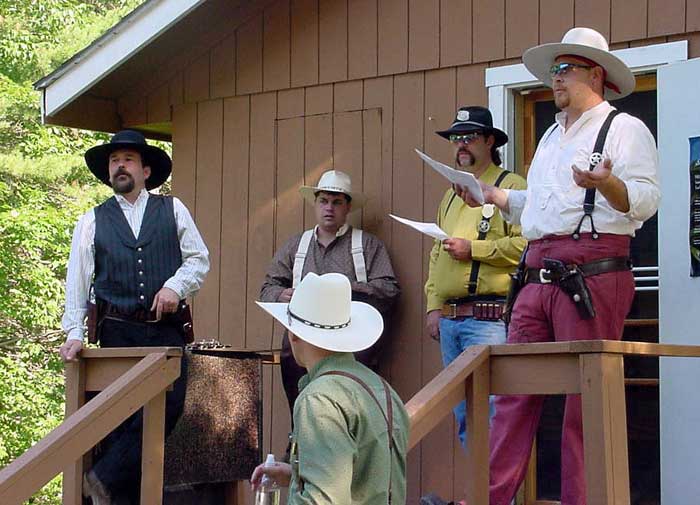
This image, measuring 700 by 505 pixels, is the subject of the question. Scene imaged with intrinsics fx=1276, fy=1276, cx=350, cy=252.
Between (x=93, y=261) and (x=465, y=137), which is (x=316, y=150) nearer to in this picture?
(x=465, y=137)

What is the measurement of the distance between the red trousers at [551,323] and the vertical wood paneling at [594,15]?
5.91 feet

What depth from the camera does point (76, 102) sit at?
8.05 metres

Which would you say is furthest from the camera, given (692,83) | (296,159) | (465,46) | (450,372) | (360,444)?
(296,159)

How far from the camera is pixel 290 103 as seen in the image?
759 cm

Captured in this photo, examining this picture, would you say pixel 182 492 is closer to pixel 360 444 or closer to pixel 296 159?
pixel 296 159

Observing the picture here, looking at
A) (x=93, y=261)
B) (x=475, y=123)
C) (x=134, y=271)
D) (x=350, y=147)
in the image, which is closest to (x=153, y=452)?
(x=134, y=271)

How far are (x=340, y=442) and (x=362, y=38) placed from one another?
14.5ft

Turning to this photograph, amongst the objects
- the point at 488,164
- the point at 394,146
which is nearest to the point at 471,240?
the point at 488,164

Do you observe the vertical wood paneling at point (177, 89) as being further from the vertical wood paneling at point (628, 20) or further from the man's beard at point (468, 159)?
the vertical wood paneling at point (628, 20)

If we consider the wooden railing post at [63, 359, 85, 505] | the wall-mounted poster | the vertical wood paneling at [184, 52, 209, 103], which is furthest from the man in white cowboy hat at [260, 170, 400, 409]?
the wall-mounted poster

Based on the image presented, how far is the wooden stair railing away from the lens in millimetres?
4703

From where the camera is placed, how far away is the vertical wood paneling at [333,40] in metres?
7.36

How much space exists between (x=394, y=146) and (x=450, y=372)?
274 cm

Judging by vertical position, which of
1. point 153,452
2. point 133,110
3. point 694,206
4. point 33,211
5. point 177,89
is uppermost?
point 177,89
